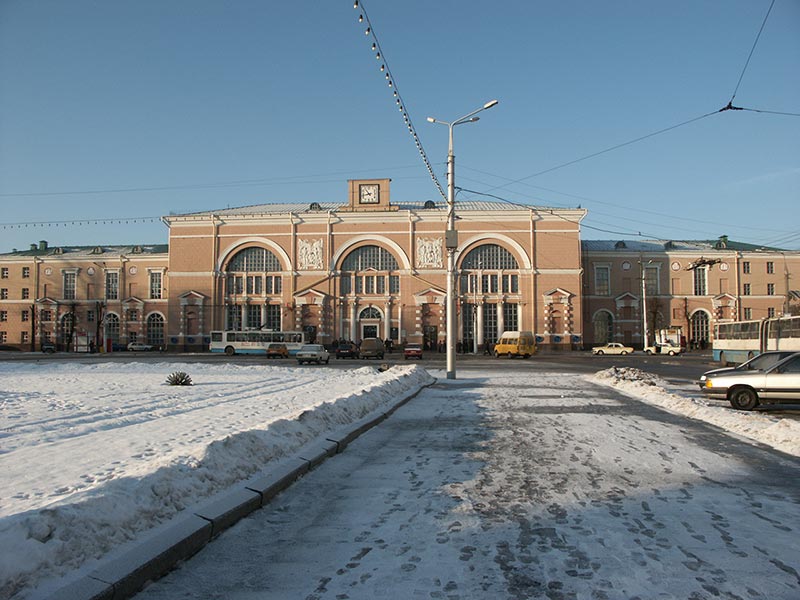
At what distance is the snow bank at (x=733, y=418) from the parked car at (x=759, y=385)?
1.11 ft

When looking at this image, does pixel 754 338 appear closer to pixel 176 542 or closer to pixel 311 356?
pixel 311 356

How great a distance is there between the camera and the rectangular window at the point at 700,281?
74812 mm

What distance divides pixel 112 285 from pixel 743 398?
247 ft

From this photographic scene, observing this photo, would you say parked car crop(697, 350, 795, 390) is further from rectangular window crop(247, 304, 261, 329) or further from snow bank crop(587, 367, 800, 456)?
rectangular window crop(247, 304, 261, 329)

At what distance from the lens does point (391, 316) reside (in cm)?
6806

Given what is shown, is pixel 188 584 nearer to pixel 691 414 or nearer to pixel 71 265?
pixel 691 414

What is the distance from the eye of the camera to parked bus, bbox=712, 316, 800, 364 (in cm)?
3372

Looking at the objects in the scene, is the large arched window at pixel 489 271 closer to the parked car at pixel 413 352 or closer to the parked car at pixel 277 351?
the parked car at pixel 413 352

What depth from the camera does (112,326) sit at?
252 feet

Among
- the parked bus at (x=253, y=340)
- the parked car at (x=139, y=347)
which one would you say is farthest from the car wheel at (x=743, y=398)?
the parked car at (x=139, y=347)

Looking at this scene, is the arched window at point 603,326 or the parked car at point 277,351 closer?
the parked car at point 277,351

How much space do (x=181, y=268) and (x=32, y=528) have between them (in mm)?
69993

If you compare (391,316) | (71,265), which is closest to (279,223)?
(391,316)

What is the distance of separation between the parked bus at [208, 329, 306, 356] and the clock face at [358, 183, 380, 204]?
17012 mm
